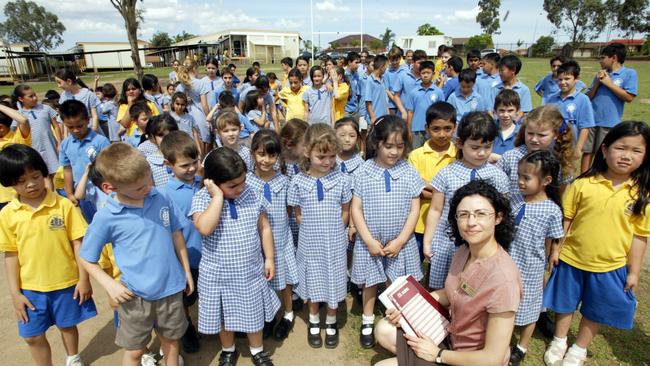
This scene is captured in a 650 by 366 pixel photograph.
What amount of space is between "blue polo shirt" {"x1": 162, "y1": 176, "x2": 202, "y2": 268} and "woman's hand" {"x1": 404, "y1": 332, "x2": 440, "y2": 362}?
159 centimetres

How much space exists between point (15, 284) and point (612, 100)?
681 centimetres

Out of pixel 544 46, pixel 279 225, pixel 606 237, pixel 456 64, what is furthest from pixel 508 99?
pixel 544 46

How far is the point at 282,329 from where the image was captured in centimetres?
295

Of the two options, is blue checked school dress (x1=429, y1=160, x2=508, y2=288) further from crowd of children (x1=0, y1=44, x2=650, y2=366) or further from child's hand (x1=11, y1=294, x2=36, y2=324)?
child's hand (x1=11, y1=294, x2=36, y2=324)

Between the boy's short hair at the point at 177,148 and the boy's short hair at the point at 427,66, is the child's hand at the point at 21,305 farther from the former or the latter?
the boy's short hair at the point at 427,66

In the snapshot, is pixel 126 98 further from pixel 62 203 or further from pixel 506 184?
pixel 506 184

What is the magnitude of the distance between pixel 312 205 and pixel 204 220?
0.78 metres

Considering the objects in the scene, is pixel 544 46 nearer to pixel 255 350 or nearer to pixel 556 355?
pixel 556 355

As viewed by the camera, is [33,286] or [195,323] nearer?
[33,286]

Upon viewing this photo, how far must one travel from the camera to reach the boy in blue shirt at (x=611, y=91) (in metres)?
5.09

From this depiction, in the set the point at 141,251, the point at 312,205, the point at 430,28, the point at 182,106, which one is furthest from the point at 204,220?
the point at 430,28

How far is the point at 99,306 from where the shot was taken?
11.2 ft

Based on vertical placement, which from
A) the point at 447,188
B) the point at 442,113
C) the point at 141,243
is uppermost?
the point at 442,113

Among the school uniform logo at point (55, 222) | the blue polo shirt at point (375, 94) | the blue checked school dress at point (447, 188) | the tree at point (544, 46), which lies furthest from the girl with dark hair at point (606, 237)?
the tree at point (544, 46)
